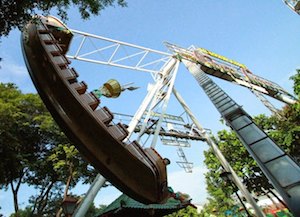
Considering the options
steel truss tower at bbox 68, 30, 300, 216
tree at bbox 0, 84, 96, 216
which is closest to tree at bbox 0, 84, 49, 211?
tree at bbox 0, 84, 96, 216

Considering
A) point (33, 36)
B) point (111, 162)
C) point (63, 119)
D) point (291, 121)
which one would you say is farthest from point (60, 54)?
point (291, 121)

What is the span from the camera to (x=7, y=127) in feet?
53.7

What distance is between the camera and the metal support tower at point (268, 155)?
13.0 ft

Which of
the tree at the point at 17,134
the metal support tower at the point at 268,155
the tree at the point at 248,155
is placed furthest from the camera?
the tree at the point at 248,155

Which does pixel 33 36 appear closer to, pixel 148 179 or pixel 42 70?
pixel 42 70

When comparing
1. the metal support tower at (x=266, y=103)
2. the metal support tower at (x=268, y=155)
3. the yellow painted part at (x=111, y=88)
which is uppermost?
the metal support tower at (x=266, y=103)

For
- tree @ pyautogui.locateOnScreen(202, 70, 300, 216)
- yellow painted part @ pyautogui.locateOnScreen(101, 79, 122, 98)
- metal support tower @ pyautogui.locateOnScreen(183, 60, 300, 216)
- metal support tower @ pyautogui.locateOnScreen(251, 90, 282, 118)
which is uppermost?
metal support tower @ pyautogui.locateOnScreen(251, 90, 282, 118)

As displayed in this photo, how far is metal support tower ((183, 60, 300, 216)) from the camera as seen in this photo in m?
3.96

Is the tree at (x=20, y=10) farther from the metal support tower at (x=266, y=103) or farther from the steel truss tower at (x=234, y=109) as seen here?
the metal support tower at (x=266, y=103)

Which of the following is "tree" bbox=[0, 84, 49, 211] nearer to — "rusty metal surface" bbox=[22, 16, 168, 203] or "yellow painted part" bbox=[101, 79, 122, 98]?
"yellow painted part" bbox=[101, 79, 122, 98]

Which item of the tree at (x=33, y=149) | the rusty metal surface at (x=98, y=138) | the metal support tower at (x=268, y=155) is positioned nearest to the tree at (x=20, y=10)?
the rusty metal surface at (x=98, y=138)

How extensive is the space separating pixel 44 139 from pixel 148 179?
17.5 metres

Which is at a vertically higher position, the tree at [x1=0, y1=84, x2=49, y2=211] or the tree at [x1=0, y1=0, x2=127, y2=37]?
the tree at [x1=0, y1=84, x2=49, y2=211]

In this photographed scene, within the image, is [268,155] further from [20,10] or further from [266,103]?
[266,103]
